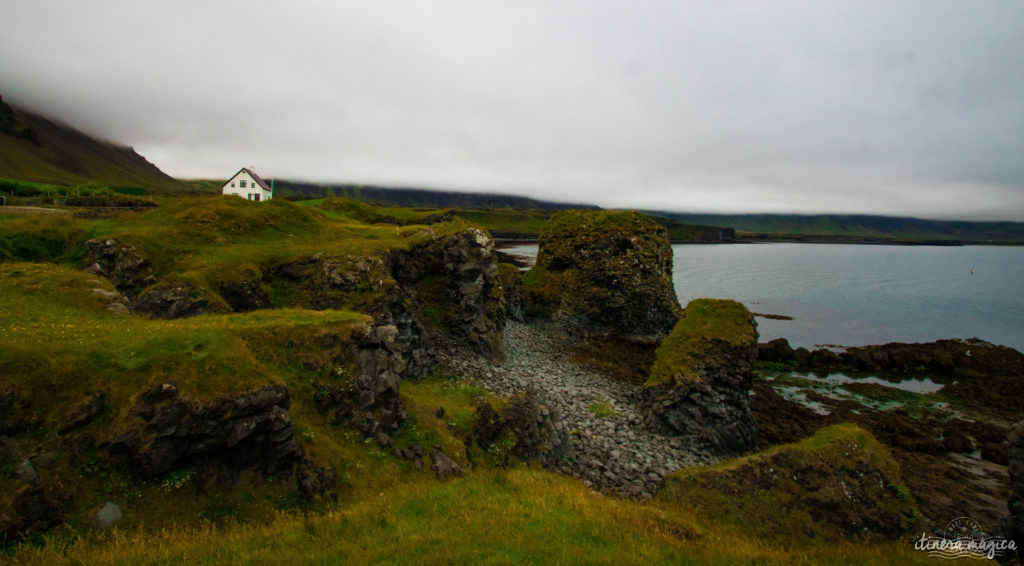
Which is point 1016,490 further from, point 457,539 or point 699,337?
point 457,539

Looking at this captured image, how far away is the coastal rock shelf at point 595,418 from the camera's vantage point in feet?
72.1

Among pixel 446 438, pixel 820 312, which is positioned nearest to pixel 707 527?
pixel 446 438

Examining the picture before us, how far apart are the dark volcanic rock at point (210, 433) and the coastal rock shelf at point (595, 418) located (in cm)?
1399

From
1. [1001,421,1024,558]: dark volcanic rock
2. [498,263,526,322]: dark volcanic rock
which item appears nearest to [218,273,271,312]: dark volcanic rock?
[498,263,526,322]: dark volcanic rock

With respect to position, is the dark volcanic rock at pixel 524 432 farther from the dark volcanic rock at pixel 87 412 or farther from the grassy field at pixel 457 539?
the dark volcanic rock at pixel 87 412

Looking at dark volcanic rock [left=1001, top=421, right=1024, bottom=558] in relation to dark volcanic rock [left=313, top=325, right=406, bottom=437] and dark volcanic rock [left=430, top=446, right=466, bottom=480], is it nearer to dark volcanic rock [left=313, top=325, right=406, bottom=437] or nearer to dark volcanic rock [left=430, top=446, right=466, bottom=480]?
dark volcanic rock [left=430, top=446, right=466, bottom=480]

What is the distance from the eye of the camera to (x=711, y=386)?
90.5 ft

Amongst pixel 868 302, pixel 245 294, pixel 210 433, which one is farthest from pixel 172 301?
pixel 868 302

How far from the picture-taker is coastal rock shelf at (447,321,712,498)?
2196cm

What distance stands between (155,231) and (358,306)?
14.3 meters

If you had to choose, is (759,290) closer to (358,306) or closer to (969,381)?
(969,381)

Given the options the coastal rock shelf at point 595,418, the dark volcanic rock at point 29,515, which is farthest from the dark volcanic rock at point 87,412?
the coastal rock shelf at point 595,418

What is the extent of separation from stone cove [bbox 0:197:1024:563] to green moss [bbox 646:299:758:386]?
0.17 m

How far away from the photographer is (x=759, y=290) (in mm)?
96625
